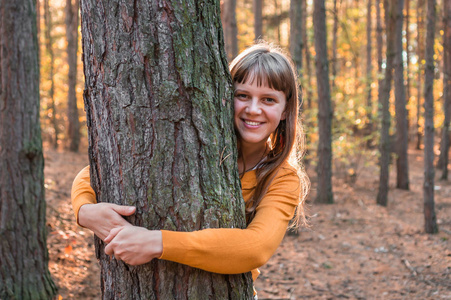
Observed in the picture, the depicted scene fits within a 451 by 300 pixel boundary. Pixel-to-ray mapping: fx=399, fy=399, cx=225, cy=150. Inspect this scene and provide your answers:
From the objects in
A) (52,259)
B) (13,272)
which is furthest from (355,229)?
(13,272)

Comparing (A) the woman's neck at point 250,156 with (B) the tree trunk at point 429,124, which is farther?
(B) the tree trunk at point 429,124

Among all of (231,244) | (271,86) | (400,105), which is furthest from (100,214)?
(400,105)

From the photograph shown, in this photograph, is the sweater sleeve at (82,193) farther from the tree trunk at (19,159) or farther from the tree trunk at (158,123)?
the tree trunk at (19,159)

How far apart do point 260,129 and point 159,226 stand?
737 millimetres

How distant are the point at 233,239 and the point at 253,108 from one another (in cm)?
67

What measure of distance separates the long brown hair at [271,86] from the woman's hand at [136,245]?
59 cm

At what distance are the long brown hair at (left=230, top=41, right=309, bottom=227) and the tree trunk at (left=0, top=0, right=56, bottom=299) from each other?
288cm

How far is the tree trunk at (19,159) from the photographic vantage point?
13.2 feet

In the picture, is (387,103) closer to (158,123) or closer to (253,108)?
(253,108)

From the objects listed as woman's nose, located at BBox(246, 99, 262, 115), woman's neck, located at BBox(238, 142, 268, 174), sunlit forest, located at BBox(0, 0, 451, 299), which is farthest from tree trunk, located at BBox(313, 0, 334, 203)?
woman's nose, located at BBox(246, 99, 262, 115)

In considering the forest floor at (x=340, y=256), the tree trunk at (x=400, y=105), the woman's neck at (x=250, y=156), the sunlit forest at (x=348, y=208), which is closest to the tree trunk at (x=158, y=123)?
the sunlit forest at (x=348, y=208)

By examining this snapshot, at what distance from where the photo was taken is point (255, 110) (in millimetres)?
1966

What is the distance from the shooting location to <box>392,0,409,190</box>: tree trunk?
32.7 ft

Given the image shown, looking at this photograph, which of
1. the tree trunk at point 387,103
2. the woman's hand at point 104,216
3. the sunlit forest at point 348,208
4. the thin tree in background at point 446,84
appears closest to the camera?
the woman's hand at point 104,216
